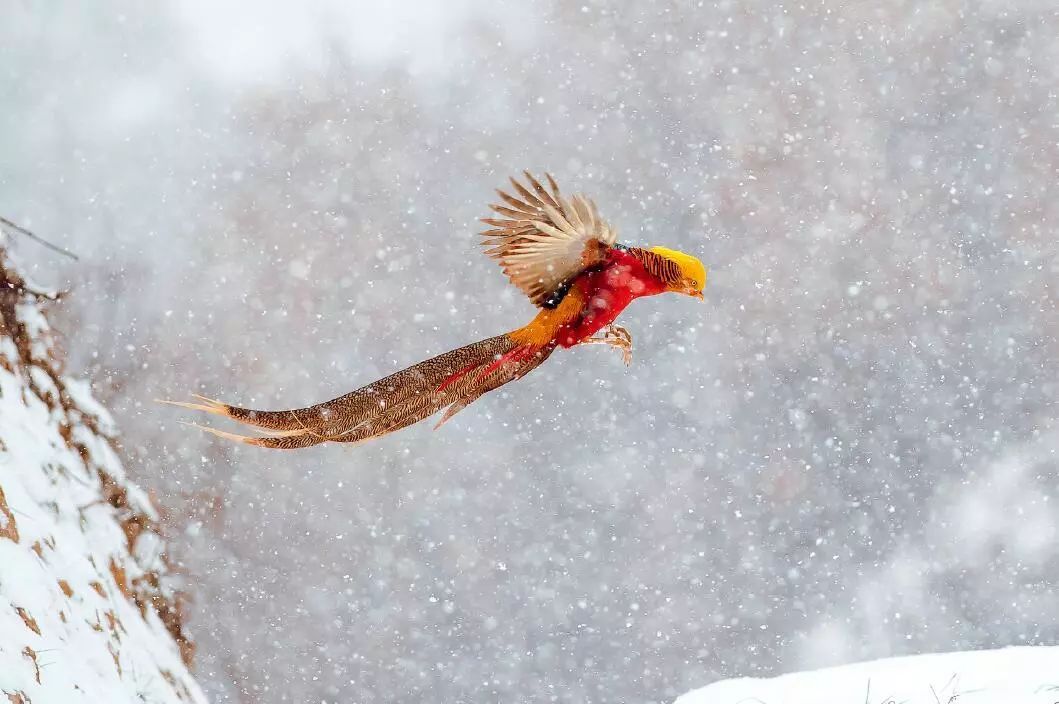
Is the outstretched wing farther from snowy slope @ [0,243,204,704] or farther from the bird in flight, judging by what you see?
snowy slope @ [0,243,204,704]

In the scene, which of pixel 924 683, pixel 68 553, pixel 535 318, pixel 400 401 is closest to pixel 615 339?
pixel 535 318

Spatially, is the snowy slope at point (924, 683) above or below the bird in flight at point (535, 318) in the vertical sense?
below

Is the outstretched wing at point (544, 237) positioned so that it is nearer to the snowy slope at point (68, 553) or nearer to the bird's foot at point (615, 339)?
the bird's foot at point (615, 339)

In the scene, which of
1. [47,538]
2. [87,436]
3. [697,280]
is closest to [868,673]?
[697,280]

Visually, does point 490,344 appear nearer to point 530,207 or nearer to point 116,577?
point 530,207

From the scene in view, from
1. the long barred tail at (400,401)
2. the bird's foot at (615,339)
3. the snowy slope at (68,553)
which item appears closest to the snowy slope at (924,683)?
the bird's foot at (615,339)

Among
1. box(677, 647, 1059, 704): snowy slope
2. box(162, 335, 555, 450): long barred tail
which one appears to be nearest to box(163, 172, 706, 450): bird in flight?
box(162, 335, 555, 450): long barred tail
